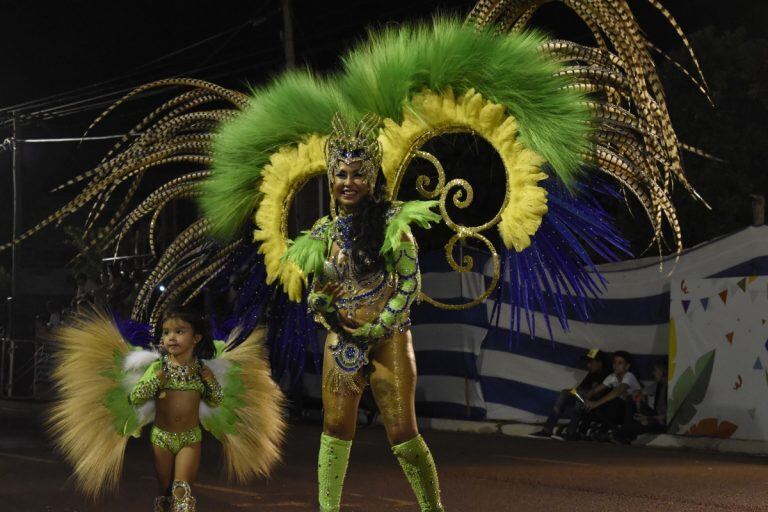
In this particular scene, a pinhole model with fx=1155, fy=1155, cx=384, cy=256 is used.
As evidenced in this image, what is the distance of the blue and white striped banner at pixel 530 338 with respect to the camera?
13.0 m

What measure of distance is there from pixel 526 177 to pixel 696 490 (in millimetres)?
4294

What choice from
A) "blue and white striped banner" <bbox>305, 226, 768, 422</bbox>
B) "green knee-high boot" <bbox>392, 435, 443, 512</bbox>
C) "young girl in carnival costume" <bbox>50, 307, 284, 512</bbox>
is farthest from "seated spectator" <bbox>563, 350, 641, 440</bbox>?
"green knee-high boot" <bbox>392, 435, 443, 512</bbox>

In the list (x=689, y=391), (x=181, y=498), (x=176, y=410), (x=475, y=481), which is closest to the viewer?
(x=181, y=498)

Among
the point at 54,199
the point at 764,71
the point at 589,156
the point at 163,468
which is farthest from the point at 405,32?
the point at 54,199

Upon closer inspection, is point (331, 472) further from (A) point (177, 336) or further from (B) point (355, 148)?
(B) point (355, 148)

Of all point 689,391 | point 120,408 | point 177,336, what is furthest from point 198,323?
point 689,391

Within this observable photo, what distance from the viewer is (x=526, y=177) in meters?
5.53

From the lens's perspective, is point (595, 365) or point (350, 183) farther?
point (595, 365)

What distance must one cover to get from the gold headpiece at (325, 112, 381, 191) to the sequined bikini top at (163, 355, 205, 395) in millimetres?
1500

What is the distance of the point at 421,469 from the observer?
5430 mm

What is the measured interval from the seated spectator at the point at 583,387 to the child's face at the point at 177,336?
311 inches

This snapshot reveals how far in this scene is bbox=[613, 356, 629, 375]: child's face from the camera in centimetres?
1322

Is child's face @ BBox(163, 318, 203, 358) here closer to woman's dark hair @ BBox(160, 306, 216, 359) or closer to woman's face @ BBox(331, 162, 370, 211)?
woman's dark hair @ BBox(160, 306, 216, 359)

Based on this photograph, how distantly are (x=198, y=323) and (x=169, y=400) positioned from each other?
450 mm
